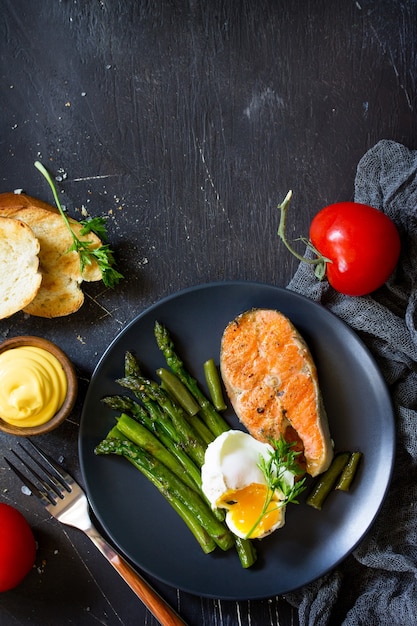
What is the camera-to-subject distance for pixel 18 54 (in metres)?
3.99

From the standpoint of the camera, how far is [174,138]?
154 inches

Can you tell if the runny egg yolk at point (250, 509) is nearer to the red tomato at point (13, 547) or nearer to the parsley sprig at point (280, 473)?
the parsley sprig at point (280, 473)

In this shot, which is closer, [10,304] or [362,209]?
[362,209]

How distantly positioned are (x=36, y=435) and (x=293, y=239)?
160 centimetres

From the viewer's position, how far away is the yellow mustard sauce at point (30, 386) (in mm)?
3527

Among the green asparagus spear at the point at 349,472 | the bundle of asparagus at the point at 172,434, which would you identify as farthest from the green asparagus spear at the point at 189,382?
the green asparagus spear at the point at 349,472

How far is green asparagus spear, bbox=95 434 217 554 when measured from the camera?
3654 mm

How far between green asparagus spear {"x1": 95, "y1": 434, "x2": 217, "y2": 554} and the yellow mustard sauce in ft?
0.99

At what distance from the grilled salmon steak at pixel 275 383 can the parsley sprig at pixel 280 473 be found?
0.09 meters

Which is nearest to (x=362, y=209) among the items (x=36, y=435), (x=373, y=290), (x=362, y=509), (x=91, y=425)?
(x=373, y=290)

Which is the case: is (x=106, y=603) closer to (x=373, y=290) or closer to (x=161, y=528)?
(x=161, y=528)

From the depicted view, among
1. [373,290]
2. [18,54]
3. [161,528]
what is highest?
[18,54]

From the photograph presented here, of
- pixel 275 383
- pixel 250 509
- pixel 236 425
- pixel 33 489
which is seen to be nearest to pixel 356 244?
pixel 275 383

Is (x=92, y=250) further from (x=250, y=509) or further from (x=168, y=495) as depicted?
(x=250, y=509)
